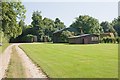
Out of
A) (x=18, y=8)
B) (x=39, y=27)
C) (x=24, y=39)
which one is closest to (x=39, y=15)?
(x=39, y=27)

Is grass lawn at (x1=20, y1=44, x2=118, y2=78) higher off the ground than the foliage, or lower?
lower

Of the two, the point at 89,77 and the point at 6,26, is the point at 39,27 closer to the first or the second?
the point at 6,26

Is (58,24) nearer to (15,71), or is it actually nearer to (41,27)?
(41,27)

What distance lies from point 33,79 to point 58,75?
1.80 metres

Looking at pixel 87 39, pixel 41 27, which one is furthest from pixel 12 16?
pixel 41 27

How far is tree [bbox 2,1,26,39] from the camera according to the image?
1782 inches

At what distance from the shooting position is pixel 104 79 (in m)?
13.2

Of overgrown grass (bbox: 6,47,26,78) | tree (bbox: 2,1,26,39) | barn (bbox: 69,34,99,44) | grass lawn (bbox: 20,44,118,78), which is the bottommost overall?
overgrown grass (bbox: 6,47,26,78)

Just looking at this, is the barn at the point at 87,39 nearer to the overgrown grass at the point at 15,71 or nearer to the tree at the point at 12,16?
the tree at the point at 12,16

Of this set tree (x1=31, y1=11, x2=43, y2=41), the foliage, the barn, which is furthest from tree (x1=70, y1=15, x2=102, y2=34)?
the barn

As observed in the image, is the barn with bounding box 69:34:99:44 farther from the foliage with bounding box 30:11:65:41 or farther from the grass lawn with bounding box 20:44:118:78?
the grass lawn with bounding box 20:44:118:78

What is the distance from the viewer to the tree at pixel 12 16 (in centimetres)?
4527

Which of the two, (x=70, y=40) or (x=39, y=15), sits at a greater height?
(x=39, y=15)

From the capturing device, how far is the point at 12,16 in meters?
47.5
